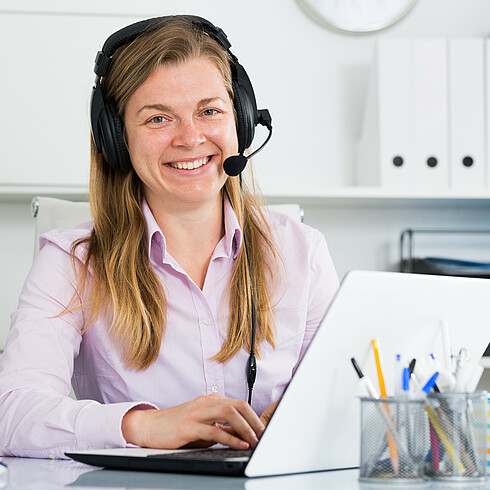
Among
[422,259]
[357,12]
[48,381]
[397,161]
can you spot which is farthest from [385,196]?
[48,381]

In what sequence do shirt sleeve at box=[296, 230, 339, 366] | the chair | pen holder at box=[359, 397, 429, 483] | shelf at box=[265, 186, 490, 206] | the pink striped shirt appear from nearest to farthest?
1. pen holder at box=[359, 397, 429, 483]
2. the pink striped shirt
3. shirt sleeve at box=[296, 230, 339, 366]
4. the chair
5. shelf at box=[265, 186, 490, 206]

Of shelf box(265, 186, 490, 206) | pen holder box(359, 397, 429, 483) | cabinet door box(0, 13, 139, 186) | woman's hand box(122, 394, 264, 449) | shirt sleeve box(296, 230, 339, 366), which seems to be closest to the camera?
pen holder box(359, 397, 429, 483)

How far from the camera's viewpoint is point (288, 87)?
7.22ft

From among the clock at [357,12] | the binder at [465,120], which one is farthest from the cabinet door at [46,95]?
the binder at [465,120]

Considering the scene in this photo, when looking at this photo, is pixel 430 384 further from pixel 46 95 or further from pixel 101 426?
pixel 46 95

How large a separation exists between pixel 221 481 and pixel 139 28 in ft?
2.75

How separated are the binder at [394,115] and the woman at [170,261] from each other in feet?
2.19

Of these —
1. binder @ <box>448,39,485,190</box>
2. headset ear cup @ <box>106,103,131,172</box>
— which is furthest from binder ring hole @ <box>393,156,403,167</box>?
headset ear cup @ <box>106,103,131,172</box>

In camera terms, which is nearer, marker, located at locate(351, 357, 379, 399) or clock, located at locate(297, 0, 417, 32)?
marker, located at locate(351, 357, 379, 399)

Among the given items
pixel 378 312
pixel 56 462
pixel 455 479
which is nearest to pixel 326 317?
pixel 378 312

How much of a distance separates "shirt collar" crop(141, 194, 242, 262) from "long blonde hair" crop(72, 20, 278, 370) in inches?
0.6

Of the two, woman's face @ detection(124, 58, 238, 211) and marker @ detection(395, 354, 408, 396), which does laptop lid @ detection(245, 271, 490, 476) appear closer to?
marker @ detection(395, 354, 408, 396)

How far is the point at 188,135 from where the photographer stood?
1.25 m

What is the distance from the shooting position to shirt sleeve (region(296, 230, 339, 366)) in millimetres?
1334
